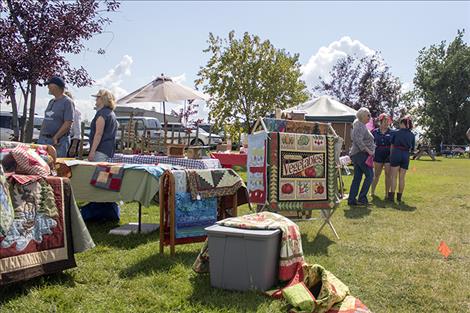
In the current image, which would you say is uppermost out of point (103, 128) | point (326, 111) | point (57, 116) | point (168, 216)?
point (326, 111)

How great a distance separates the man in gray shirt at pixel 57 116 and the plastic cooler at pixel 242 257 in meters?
3.30

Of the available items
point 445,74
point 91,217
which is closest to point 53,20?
point 91,217

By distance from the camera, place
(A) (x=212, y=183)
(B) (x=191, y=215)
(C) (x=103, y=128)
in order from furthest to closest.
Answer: (C) (x=103, y=128)
(A) (x=212, y=183)
(B) (x=191, y=215)

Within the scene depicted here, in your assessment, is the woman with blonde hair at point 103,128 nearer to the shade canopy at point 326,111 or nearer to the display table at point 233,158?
the display table at point 233,158

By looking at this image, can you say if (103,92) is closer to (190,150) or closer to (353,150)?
(190,150)

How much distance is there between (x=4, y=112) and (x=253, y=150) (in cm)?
1880

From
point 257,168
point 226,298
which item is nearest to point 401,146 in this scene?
point 257,168

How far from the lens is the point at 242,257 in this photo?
360cm

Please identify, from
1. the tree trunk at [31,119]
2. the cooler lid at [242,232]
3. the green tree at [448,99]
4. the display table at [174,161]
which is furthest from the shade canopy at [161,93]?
the green tree at [448,99]

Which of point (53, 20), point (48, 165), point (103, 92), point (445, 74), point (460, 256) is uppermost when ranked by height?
point (445, 74)

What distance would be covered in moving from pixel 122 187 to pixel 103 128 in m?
1.25

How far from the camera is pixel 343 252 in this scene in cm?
508

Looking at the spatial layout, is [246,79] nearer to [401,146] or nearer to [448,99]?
[401,146]

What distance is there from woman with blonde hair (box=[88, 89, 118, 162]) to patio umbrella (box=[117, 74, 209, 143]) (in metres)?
5.44
